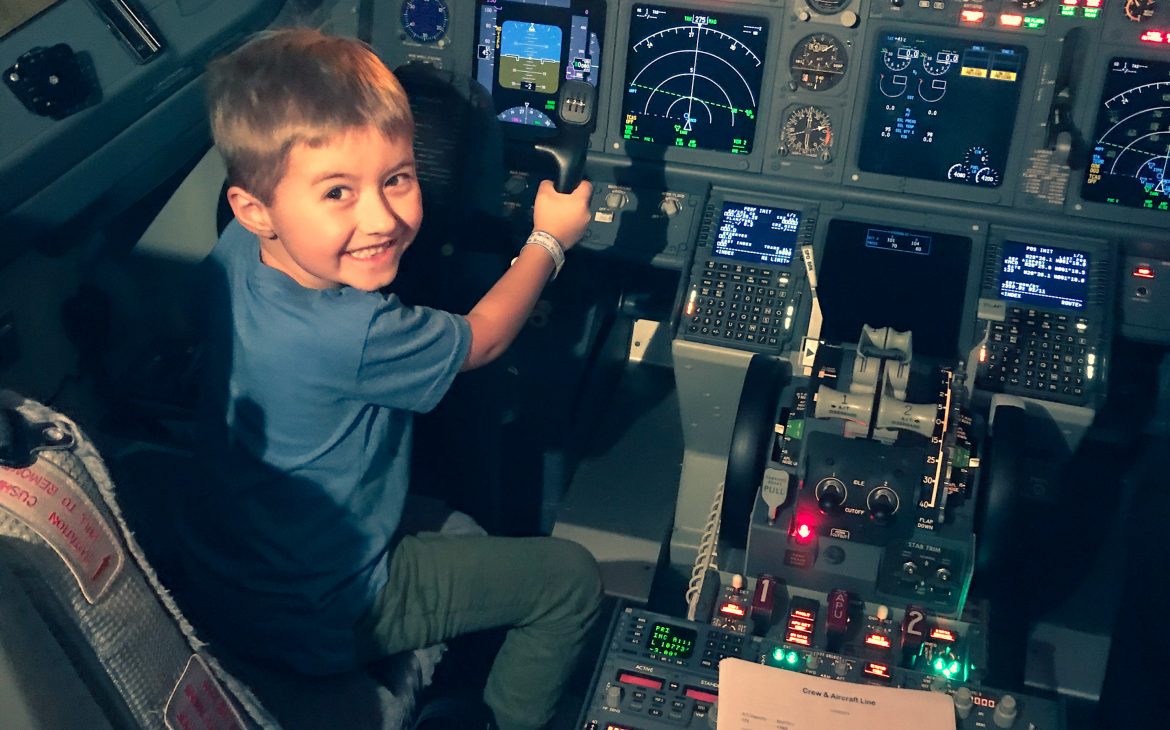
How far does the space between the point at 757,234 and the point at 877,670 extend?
1113mm

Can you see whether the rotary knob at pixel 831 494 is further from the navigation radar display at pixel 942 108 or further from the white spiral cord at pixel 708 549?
the navigation radar display at pixel 942 108

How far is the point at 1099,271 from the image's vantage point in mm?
2449

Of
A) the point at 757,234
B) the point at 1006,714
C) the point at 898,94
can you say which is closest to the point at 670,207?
the point at 757,234

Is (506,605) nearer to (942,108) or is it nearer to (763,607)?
(763,607)

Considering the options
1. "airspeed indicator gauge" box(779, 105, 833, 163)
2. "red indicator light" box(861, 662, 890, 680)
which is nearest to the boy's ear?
"red indicator light" box(861, 662, 890, 680)

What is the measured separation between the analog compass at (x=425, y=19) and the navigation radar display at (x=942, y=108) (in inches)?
41.3

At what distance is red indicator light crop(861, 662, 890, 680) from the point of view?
1766 mm

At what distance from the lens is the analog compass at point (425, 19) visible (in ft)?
Result: 9.06

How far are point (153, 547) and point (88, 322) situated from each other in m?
0.94

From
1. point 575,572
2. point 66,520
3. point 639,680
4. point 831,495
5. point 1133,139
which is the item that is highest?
point 1133,139

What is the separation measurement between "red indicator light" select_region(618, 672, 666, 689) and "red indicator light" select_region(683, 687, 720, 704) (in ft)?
0.14

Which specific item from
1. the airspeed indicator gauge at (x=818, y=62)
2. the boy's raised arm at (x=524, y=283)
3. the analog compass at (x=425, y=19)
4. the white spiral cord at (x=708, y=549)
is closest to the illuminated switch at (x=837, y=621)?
the white spiral cord at (x=708, y=549)

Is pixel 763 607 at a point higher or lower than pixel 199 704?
lower

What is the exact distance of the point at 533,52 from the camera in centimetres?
272
